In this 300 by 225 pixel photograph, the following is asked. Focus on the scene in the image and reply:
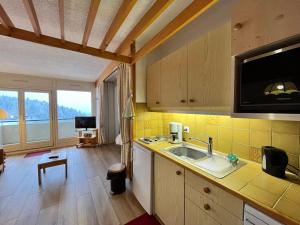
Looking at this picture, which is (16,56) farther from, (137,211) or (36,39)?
(137,211)

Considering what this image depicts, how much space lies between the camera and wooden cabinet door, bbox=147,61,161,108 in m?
1.93

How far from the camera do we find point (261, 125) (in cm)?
117

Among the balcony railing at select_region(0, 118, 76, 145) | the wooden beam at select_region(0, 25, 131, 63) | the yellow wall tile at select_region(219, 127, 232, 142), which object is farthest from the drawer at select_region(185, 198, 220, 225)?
the balcony railing at select_region(0, 118, 76, 145)

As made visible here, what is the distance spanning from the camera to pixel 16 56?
9.11 ft

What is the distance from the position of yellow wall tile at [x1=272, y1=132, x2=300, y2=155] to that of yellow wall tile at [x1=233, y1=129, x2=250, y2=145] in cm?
19

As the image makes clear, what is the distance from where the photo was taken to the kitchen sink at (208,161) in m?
1.05

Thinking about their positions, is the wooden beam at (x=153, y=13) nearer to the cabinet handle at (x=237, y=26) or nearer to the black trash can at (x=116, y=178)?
the cabinet handle at (x=237, y=26)

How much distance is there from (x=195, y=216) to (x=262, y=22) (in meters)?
1.47

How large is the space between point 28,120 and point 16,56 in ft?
7.85

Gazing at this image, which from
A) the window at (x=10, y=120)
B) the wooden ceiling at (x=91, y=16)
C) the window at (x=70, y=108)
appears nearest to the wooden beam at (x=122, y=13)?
the wooden ceiling at (x=91, y=16)

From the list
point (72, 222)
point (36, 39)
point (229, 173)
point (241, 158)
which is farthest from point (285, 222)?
point (36, 39)

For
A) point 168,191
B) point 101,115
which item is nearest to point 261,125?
point 168,191

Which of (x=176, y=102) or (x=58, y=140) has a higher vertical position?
(x=176, y=102)

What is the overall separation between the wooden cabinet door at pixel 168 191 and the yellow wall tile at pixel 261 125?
0.77 metres
